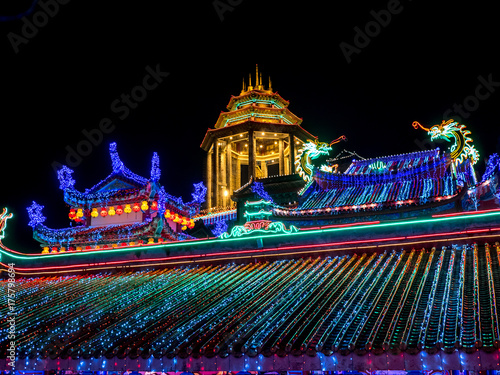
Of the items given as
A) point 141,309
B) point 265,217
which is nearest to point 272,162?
point 265,217

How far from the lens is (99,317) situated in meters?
7.67

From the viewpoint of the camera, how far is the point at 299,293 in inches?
310

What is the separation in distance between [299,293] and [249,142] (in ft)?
98.3

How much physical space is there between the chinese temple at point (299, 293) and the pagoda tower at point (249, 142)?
18423 mm

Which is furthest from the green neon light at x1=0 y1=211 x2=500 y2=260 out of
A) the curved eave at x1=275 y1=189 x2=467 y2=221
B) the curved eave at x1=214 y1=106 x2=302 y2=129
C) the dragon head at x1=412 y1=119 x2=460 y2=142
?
the curved eave at x1=214 y1=106 x2=302 y2=129

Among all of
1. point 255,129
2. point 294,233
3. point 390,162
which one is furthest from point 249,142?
point 294,233

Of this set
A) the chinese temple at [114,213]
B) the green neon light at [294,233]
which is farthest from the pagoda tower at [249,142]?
the green neon light at [294,233]

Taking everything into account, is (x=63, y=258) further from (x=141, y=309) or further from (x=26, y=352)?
(x=26, y=352)

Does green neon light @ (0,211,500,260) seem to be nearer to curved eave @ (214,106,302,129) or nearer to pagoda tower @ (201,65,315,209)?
pagoda tower @ (201,65,315,209)

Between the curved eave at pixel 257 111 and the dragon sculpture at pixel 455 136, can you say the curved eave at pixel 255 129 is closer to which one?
the curved eave at pixel 257 111

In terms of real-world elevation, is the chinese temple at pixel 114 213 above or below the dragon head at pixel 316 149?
below

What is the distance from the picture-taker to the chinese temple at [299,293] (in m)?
5.39
